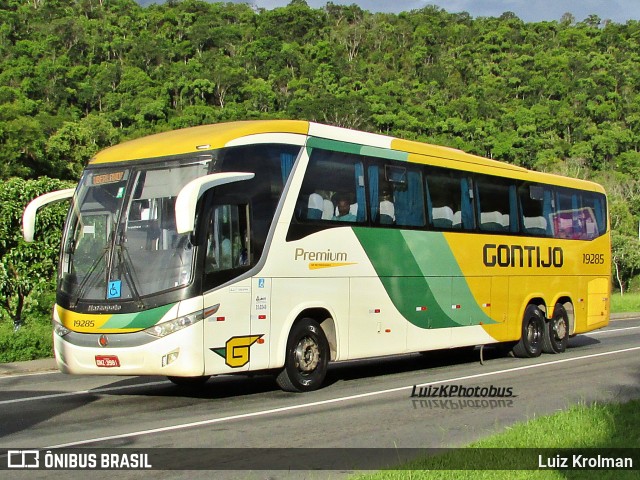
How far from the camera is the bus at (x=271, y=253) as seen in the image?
36.1 ft

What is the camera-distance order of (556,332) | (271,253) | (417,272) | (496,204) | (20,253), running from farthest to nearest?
(20,253)
(556,332)
(496,204)
(417,272)
(271,253)

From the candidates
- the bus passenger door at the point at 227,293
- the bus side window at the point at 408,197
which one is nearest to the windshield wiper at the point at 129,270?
the bus passenger door at the point at 227,293

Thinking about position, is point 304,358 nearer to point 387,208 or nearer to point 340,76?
point 387,208

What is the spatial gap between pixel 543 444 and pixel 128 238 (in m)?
5.68

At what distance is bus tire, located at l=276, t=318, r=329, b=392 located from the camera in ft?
40.7

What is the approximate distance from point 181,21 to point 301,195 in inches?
6118

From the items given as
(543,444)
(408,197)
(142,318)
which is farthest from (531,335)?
(543,444)

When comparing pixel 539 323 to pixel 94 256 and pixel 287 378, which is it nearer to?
pixel 287 378

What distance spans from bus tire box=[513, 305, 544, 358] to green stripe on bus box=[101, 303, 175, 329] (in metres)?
9.48

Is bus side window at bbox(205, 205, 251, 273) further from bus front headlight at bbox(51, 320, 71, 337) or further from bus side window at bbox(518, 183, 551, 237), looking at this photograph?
bus side window at bbox(518, 183, 551, 237)

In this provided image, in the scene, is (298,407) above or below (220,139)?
below

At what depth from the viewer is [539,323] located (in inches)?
736

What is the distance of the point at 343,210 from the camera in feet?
43.9

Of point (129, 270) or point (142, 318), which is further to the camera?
point (129, 270)
